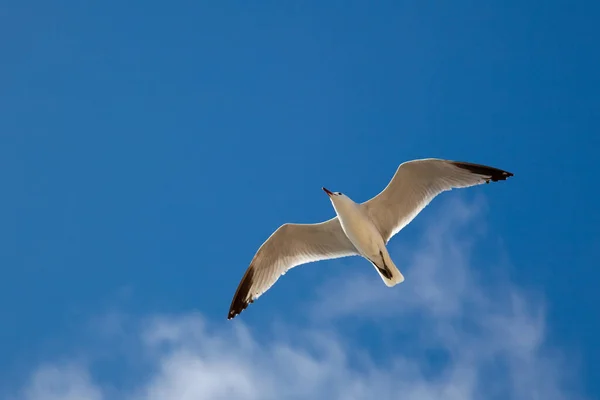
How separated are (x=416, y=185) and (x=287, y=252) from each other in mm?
2118

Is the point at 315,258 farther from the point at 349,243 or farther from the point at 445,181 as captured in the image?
the point at 445,181

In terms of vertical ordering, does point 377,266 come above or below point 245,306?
below

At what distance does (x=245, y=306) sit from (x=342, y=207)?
225 centimetres

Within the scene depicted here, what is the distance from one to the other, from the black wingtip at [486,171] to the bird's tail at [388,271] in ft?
5.25

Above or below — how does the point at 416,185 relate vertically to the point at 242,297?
below

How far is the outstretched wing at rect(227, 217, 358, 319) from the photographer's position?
1157cm

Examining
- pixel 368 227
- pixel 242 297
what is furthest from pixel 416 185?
pixel 242 297

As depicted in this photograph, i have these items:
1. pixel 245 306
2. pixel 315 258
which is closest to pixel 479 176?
pixel 315 258

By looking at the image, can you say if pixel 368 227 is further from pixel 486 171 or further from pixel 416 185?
pixel 486 171

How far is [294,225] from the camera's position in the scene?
11516mm

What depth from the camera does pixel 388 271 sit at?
11.0m

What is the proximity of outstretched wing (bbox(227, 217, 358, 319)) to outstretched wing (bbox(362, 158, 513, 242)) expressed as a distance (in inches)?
23.9

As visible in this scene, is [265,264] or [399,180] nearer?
[399,180]

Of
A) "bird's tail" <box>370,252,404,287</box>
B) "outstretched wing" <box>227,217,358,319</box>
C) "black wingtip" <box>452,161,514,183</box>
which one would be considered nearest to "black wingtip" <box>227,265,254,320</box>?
"outstretched wing" <box>227,217,358,319</box>
